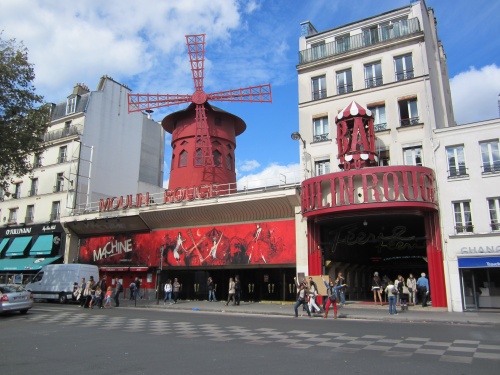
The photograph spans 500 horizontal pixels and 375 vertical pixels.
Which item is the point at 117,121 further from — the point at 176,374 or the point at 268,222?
the point at 176,374

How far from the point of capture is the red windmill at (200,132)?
80.7 feet

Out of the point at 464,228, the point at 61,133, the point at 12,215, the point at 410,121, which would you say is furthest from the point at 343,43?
the point at 12,215

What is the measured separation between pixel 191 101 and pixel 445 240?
16123mm

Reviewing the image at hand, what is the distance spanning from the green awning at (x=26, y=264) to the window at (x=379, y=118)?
21.2 m

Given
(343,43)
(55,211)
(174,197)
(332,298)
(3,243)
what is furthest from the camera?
(3,243)

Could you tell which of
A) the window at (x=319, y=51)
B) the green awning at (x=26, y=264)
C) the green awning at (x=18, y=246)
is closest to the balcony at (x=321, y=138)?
the window at (x=319, y=51)

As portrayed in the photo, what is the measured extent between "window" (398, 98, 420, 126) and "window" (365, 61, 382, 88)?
1552 mm

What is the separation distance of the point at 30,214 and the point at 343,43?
2373 centimetres

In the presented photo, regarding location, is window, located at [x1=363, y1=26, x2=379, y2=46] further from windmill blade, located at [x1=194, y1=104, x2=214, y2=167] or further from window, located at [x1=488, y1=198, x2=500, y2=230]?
windmill blade, located at [x1=194, y1=104, x2=214, y2=167]

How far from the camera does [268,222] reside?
20344mm

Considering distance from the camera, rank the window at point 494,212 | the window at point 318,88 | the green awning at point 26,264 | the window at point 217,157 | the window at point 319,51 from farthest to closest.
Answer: the green awning at point 26,264 < the window at point 217,157 < the window at point 319,51 < the window at point 318,88 < the window at point 494,212

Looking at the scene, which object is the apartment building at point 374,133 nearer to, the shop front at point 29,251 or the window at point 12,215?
the shop front at point 29,251

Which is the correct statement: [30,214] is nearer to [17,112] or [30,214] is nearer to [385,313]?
[17,112]

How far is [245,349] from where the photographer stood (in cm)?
738
